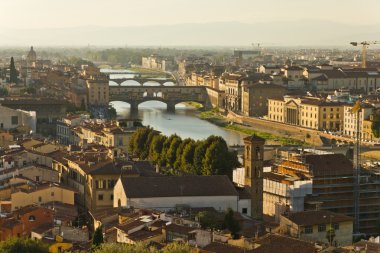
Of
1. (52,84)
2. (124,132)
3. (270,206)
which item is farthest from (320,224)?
(52,84)

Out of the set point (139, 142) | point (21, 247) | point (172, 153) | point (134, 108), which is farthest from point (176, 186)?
point (134, 108)

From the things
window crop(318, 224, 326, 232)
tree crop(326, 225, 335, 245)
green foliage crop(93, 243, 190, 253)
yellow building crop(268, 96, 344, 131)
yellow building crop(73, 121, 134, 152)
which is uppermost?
green foliage crop(93, 243, 190, 253)

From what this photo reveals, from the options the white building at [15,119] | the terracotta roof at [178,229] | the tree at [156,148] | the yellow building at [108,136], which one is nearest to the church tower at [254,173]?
the terracotta roof at [178,229]

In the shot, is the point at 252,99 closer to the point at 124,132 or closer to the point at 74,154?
the point at 124,132

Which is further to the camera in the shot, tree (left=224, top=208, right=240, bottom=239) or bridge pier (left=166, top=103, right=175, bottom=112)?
bridge pier (left=166, top=103, right=175, bottom=112)

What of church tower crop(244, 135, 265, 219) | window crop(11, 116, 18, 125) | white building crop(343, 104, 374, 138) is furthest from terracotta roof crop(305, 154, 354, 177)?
white building crop(343, 104, 374, 138)

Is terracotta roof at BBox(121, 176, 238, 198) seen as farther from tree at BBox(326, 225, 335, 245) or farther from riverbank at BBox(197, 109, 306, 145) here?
riverbank at BBox(197, 109, 306, 145)

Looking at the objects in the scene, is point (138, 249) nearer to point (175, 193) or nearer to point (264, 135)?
point (175, 193)

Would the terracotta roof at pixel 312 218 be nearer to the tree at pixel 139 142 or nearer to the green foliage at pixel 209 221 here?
the green foliage at pixel 209 221

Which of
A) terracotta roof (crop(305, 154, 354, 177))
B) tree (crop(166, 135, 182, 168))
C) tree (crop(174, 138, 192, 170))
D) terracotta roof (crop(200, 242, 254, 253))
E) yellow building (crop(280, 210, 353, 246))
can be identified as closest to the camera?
terracotta roof (crop(200, 242, 254, 253))
